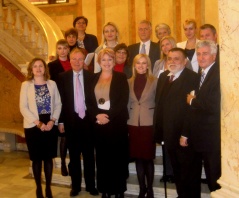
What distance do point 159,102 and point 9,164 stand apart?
3394mm

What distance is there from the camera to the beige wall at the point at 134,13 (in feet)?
25.6

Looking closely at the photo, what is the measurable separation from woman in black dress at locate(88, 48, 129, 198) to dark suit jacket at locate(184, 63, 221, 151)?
0.93 metres

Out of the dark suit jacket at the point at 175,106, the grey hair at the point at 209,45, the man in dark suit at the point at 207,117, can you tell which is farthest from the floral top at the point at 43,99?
the grey hair at the point at 209,45

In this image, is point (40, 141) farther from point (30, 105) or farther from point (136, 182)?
point (136, 182)

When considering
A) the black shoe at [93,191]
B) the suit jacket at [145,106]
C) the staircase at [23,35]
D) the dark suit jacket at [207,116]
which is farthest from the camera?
the staircase at [23,35]

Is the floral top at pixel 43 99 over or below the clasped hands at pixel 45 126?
over

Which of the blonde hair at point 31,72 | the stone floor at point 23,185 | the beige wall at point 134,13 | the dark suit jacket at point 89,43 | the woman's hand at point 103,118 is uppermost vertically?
the beige wall at point 134,13

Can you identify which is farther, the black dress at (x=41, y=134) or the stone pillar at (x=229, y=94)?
the black dress at (x=41, y=134)

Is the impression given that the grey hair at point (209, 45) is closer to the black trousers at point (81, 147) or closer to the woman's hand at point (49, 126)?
the black trousers at point (81, 147)

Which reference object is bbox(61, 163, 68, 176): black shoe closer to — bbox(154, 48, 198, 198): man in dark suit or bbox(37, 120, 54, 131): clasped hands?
bbox(37, 120, 54, 131): clasped hands

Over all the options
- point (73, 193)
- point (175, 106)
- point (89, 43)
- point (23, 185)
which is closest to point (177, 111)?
point (175, 106)

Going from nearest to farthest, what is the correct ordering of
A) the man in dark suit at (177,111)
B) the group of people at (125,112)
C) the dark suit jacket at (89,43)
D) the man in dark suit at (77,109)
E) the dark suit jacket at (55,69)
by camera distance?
the group of people at (125,112)
the man in dark suit at (177,111)
the man in dark suit at (77,109)
the dark suit jacket at (55,69)
the dark suit jacket at (89,43)

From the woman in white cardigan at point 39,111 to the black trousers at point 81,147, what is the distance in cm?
20

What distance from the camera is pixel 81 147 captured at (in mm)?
4551
